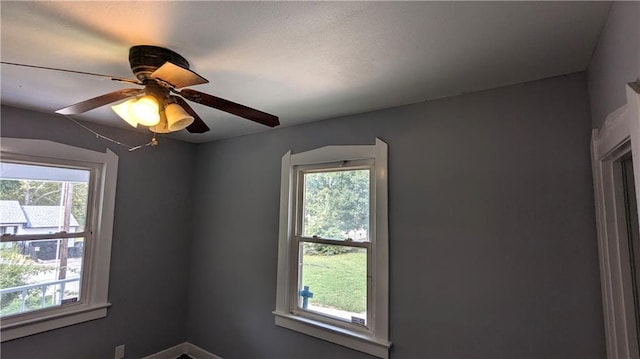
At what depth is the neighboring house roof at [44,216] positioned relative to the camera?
8.21 feet

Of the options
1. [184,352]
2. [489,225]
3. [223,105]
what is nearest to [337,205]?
[489,225]

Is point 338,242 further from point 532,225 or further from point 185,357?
point 185,357

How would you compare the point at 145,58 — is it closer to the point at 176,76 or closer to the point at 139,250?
the point at 176,76

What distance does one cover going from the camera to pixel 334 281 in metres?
2.51

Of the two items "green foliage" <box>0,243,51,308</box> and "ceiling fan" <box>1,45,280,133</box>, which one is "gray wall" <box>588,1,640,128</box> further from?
"green foliage" <box>0,243,51,308</box>

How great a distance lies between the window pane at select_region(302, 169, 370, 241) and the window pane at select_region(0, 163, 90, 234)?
2.07 meters

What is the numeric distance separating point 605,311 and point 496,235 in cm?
56

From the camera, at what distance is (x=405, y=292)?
2072 mm

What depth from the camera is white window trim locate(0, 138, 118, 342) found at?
2.43 metres

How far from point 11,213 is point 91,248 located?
24.8 inches

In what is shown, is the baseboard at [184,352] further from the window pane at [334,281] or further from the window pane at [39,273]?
the window pane at [334,281]

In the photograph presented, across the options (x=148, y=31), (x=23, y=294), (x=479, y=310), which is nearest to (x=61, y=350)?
(x=23, y=294)

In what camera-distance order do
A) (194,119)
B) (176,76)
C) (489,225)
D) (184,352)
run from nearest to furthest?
1. (176,76)
2. (194,119)
3. (489,225)
4. (184,352)

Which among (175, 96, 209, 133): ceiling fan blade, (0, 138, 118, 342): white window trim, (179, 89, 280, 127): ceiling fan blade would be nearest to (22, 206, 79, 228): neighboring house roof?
(0, 138, 118, 342): white window trim
